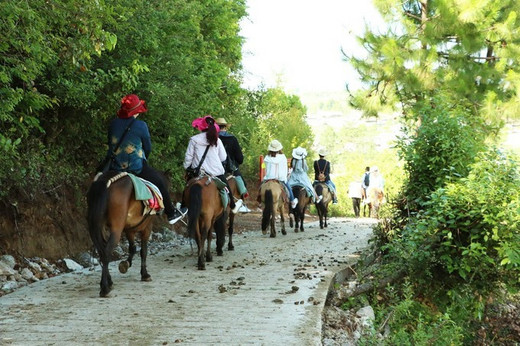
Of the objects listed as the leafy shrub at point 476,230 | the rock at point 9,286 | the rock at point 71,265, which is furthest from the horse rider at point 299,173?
the rock at point 9,286

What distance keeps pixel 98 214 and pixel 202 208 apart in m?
3.10

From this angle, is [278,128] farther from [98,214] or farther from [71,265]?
[98,214]

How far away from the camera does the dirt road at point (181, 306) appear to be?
655 cm

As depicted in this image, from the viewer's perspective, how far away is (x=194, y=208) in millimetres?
11266

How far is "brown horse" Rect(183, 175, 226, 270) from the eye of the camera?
11.2 meters

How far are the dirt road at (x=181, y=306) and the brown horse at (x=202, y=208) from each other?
48 cm

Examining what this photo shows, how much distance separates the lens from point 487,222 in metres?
9.34

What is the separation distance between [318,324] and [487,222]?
3420 millimetres

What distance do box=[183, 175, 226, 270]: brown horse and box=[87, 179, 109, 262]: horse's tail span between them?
256 cm

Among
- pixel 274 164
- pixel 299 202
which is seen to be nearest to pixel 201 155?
pixel 274 164

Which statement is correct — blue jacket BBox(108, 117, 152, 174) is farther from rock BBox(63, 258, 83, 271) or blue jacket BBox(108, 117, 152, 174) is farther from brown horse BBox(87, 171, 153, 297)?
rock BBox(63, 258, 83, 271)

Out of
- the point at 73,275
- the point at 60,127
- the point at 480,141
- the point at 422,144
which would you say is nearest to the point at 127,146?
the point at 73,275

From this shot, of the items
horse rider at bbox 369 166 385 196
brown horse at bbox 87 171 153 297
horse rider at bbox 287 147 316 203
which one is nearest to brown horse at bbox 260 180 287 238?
horse rider at bbox 287 147 316 203

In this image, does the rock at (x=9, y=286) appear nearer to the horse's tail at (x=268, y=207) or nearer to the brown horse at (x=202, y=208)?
the brown horse at (x=202, y=208)
